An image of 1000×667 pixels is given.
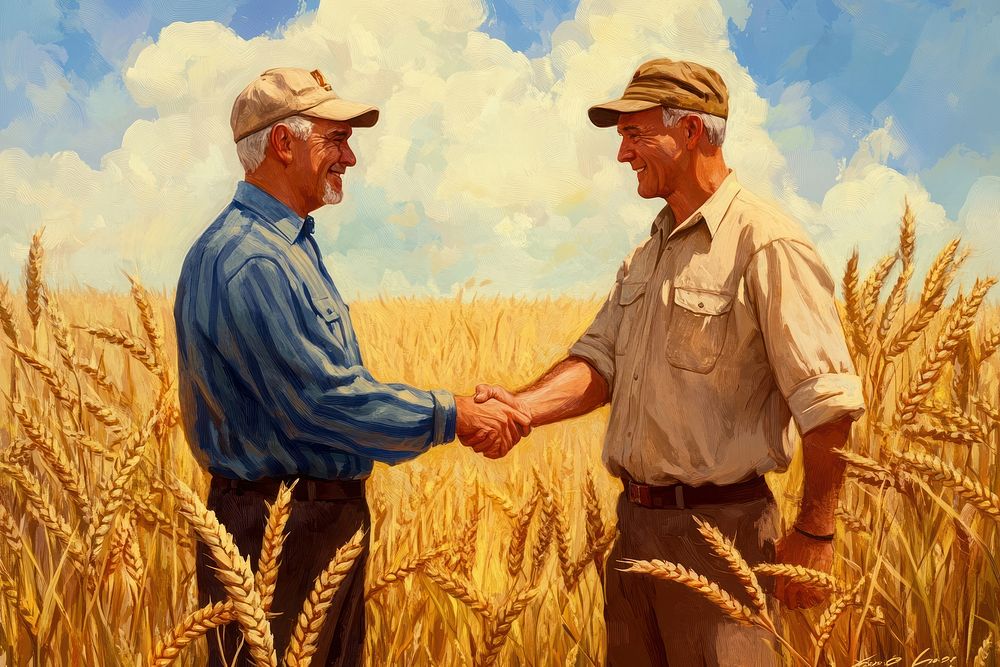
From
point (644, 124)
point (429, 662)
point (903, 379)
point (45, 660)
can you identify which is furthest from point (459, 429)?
point (903, 379)

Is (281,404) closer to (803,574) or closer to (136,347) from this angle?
(136,347)

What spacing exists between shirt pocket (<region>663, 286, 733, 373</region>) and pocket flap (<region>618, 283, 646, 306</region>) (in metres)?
0.22

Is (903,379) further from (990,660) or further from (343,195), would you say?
(343,195)

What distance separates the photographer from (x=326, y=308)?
2693mm

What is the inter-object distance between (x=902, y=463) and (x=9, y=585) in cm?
248

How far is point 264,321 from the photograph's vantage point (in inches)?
102

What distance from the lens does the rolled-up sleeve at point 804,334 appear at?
92.0 inches

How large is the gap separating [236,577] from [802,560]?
5.33 ft

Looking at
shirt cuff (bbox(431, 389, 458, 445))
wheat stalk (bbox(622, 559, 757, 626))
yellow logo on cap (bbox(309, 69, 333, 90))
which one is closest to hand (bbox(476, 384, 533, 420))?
shirt cuff (bbox(431, 389, 458, 445))

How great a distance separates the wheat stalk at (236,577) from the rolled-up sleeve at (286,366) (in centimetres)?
103

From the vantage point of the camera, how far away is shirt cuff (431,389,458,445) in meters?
2.86

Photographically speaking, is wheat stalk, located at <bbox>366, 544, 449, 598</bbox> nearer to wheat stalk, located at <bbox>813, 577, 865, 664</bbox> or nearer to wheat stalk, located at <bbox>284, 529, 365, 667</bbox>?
wheat stalk, located at <bbox>284, 529, 365, 667</bbox>

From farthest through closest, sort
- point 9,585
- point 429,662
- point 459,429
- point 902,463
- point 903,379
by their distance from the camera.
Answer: point 903,379 < point 459,429 < point 429,662 < point 902,463 < point 9,585
